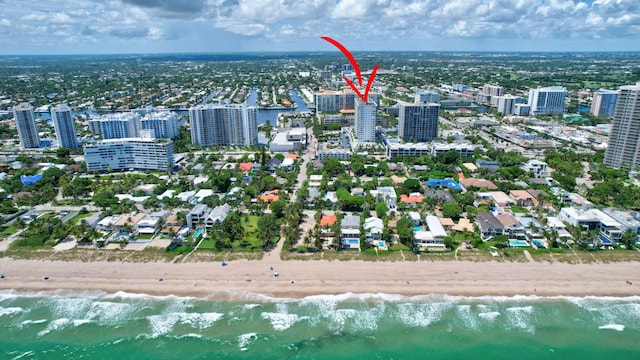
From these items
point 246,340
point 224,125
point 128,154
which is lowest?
point 246,340

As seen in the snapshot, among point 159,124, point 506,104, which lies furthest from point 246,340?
point 506,104

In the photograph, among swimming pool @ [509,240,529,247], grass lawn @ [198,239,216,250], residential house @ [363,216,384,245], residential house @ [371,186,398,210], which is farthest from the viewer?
residential house @ [371,186,398,210]

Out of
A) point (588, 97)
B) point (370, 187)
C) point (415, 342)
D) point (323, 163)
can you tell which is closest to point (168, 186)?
point (323, 163)

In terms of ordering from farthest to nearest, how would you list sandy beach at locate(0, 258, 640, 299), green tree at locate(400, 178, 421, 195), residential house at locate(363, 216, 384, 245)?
green tree at locate(400, 178, 421, 195)
residential house at locate(363, 216, 384, 245)
sandy beach at locate(0, 258, 640, 299)

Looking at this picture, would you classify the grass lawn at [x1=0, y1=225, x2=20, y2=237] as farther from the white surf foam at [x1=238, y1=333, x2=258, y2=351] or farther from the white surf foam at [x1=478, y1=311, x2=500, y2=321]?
the white surf foam at [x1=478, y1=311, x2=500, y2=321]

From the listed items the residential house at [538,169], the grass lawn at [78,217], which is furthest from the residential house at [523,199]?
the grass lawn at [78,217]

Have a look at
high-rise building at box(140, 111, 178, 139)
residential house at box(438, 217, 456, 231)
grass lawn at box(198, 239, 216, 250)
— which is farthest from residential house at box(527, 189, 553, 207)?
high-rise building at box(140, 111, 178, 139)

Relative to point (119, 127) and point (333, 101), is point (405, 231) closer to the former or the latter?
point (119, 127)
